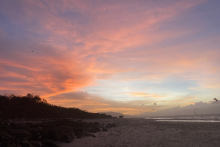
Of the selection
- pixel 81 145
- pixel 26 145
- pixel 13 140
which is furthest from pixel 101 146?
pixel 13 140

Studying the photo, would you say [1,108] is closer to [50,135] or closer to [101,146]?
[50,135]

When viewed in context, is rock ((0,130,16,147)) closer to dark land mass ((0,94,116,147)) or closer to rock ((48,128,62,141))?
dark land mass ((0,94,116,147))

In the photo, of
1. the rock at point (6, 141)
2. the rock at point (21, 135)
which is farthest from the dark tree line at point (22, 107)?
the rock at point (6, 141)

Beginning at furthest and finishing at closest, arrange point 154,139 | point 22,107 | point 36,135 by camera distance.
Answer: point 22,107
point 154,139
point 36,135

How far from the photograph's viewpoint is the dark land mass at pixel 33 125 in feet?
28.8

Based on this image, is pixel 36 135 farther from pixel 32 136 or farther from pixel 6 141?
pixel 6 141

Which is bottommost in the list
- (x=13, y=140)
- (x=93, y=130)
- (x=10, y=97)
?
(x=93, y=130)

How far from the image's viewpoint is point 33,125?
1333 cm

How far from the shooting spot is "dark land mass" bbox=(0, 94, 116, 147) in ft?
28.8

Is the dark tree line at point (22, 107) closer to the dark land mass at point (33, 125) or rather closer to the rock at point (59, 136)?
the dark land mass at point (33, 125)

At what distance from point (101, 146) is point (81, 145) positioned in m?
1.49

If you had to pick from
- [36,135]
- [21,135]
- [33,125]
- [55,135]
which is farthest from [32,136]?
[33,125]

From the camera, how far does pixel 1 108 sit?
29688mm

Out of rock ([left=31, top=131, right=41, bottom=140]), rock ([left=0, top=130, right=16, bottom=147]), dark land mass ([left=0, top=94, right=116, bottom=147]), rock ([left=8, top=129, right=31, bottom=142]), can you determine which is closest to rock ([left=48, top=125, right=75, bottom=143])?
dark land mass ([left=0, top=94, right=116, bottom=147])
